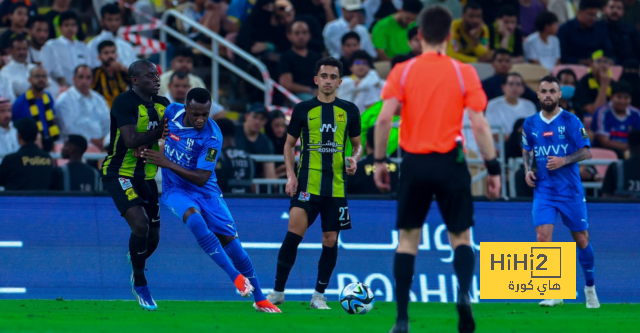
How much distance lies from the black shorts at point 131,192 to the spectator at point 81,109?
209 inches

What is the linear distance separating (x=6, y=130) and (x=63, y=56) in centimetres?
197

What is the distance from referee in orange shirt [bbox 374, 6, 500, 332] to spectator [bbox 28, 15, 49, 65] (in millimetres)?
10350

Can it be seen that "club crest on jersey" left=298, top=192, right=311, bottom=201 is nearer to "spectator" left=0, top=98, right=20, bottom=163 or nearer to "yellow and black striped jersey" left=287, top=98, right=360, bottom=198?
"yellow and black striped jersey" left=287, top=98, right=360, bottom=198

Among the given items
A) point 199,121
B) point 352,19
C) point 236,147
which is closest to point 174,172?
point 199,121

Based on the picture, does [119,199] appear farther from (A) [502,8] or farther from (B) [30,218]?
(A) [502,8]

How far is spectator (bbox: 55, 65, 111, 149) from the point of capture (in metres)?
14.6

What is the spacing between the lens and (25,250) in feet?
37.3

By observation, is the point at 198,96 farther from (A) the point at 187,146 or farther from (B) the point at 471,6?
(B) the point at 471,6

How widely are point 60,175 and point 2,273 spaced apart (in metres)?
1.85

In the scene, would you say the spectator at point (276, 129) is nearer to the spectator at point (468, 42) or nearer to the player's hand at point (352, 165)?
the spectator at point (468, 42)

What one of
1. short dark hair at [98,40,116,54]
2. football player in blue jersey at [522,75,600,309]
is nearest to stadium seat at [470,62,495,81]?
short dark hair at [98,40,116,54]

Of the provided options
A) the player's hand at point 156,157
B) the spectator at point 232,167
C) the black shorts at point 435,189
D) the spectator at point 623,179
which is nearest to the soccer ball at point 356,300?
the player's hand at point 156,157

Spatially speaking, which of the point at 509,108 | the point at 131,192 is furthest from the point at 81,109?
the point at 509,108

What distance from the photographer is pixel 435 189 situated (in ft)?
22.2
